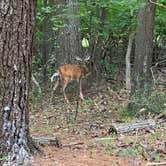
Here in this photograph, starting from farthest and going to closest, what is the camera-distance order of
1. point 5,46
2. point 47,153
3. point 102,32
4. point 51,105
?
1. point 102,32
2. point 51,105
3. point 47,153
4. point 5,46

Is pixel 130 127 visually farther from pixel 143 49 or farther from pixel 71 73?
pixel 71 73

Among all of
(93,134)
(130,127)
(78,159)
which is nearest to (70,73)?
(93,134)

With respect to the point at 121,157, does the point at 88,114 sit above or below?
below

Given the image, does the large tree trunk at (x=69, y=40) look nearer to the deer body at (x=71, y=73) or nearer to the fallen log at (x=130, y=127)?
the deer body at (x=71, y=73)

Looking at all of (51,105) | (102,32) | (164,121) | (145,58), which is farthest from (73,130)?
(102,32)

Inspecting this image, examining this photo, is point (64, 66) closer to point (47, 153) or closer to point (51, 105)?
point (51, 105)

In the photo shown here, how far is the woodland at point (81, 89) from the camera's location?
207 inches

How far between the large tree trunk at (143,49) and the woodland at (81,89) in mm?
23

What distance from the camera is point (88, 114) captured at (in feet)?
36.7

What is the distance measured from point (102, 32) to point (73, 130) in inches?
267

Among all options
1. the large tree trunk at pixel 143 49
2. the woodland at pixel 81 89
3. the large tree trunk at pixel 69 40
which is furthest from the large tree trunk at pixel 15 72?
the large tree trunk at pixel 69 40

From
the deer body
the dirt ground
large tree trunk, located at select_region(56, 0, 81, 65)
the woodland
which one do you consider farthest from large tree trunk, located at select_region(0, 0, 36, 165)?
large tree trunk, located at select_region(56, 0, 81, 65)

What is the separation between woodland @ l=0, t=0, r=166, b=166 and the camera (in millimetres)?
5270

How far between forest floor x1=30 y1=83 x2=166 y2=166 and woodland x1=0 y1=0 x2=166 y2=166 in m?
0.01
